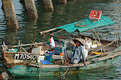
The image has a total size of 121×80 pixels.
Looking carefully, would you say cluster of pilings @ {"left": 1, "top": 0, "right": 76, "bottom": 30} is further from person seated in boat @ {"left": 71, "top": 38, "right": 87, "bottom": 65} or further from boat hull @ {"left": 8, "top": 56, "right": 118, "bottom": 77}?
person seated in boat @ {"left": 71, "top": 38, "right": 87, "bottom": 65}

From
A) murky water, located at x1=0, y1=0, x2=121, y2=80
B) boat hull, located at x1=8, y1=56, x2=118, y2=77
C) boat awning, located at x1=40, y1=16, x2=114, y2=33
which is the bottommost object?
boat hull, located at x1=8, y1=56, x2=118, y2=77

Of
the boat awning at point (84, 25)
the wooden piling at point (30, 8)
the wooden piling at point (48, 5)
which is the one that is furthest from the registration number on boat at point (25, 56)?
the wooden piling at point (48, 5)

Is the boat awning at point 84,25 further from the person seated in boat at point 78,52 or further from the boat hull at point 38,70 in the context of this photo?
the boat hull at point 38,70

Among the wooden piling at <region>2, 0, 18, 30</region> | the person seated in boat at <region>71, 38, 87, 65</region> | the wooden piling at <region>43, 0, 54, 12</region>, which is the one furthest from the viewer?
the wooden piling at <region>43, 0, 54, 12</region>

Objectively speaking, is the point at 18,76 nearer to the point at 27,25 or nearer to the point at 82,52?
the point at 82,52

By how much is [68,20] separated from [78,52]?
11795 mm

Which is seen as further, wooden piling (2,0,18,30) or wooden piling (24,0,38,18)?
wooden piling (24,0,38,18)

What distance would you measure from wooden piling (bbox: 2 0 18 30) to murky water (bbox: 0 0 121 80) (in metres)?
0.58

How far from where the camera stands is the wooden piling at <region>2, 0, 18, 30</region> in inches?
698

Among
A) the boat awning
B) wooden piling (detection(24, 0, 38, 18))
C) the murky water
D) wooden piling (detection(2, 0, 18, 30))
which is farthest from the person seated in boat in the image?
wooden piling (detection(24, 0, 38, 18))

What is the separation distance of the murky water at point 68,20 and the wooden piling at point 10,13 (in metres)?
0.58

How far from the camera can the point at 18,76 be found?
11.2m

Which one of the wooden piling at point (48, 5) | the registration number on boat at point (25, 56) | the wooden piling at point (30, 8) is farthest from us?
the wooden piling at point (48, 5)

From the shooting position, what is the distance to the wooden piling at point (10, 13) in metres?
17.7
